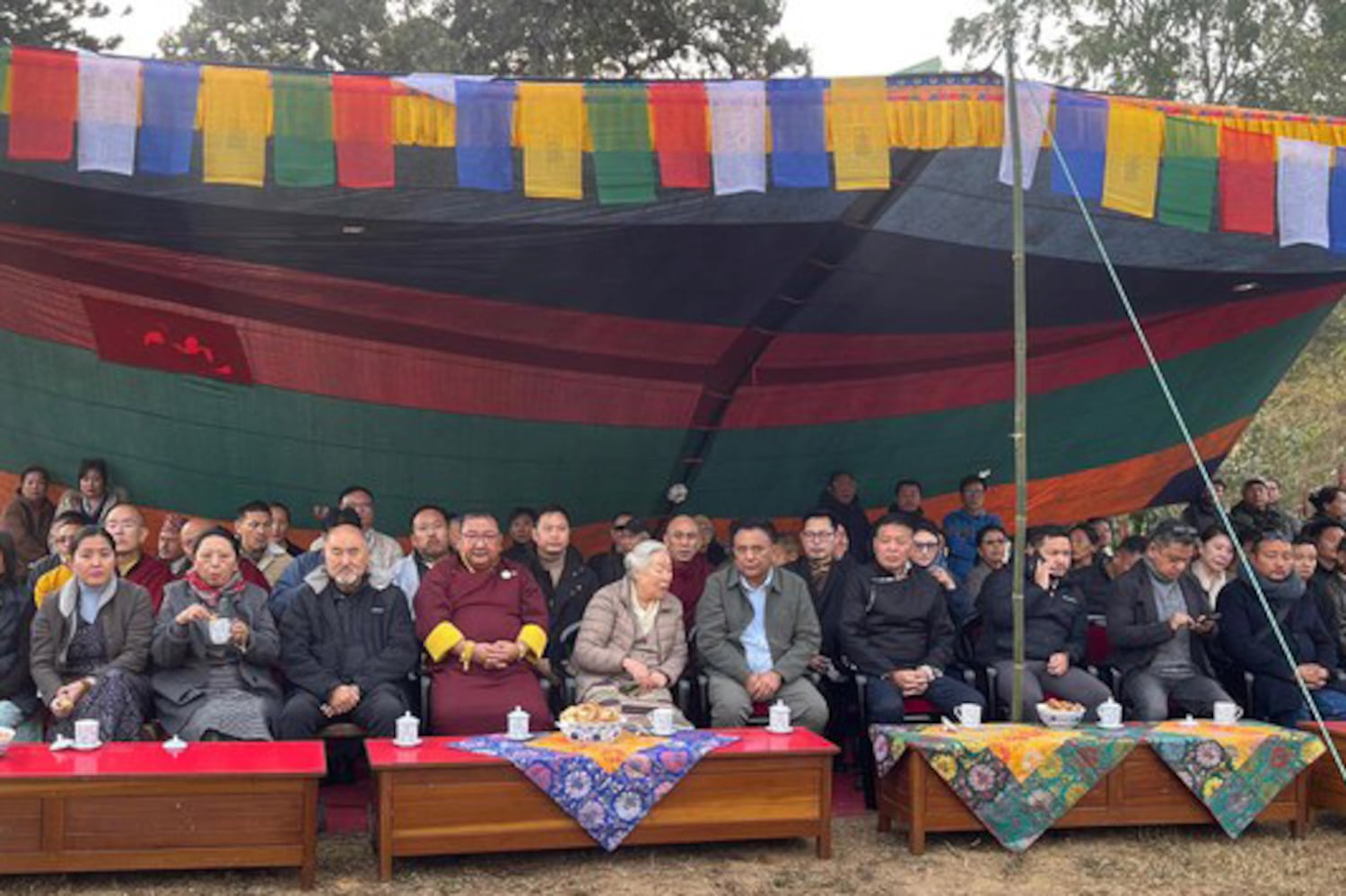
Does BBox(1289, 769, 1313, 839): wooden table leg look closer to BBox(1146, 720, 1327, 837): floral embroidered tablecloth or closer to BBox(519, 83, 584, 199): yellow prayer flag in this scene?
BBox(1146, 720, 1327, 837): floral embroidered tablecloth

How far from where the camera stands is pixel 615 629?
4.73m

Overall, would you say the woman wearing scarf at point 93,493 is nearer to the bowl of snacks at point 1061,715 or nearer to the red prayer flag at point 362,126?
the red prayer flag at point 362,126

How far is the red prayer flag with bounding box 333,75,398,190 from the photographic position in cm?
441

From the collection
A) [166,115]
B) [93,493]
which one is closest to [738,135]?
[166,115]

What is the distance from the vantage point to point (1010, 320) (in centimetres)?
664

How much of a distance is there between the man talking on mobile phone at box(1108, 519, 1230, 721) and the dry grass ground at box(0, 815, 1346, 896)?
861 millimetres

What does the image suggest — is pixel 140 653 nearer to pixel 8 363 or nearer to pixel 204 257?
pixel 204 257

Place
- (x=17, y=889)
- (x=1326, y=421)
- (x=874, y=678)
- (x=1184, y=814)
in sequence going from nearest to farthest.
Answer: (x=17, y=889) → (x=1184, y=814) → (x=874, y=678) → (x=1326, y=421)

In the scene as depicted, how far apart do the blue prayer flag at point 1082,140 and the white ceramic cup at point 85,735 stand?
12.2 feet

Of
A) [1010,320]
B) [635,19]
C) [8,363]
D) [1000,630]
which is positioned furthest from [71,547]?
[635,19]

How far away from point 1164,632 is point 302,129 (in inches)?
143

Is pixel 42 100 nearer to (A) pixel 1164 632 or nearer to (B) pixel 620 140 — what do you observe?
(B) pixel 620 140

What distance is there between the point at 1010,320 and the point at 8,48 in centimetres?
461

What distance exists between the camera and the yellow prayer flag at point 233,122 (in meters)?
4.28
